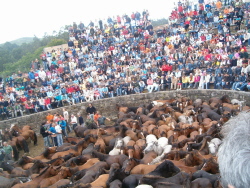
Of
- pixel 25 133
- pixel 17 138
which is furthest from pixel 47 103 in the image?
pixel 17 138

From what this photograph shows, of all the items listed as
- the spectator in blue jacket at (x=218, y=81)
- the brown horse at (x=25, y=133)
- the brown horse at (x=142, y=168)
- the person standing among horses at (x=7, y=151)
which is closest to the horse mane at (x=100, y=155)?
the brown horse at (x=142, y=168)

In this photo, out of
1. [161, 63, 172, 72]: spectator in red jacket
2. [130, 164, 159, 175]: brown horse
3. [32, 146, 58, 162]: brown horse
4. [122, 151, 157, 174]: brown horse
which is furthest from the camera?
[161, 63, 172, 72]: spectator in red jacket

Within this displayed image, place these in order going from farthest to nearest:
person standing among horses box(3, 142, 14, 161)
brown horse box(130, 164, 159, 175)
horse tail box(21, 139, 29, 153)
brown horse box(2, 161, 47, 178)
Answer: horse tail box(21, 139, 29, 153) < person standing among horses box(3, 142, 14, 161) < brown horse box(2, 161, 47, 178) < brown horse box(130, 164, 159, 175)

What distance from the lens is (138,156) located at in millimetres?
9258

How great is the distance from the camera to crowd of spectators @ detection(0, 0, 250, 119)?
17.2m

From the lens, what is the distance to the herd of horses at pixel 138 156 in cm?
667

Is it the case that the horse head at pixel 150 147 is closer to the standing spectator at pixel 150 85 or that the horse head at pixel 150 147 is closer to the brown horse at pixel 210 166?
the brown horse at pixel 210 166

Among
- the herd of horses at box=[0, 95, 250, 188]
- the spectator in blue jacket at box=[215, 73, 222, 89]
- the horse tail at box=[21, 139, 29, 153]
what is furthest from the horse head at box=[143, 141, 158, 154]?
the spectator in blue jacket at box=[215, 73, 222, 89]

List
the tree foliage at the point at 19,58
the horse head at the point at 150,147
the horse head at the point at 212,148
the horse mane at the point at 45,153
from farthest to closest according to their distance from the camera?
the tree foliage at the point at 19,58 < the horse mane at the point at 45,153 < the horse head at the point at 150,147 < the horse head at the point at 212,148

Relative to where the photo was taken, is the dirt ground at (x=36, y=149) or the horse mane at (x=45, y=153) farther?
the dirt ground at (x=36, y=149)

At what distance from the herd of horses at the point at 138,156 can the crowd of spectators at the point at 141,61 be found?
140 inches

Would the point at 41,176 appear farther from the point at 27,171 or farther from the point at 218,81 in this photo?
the point at 218,81

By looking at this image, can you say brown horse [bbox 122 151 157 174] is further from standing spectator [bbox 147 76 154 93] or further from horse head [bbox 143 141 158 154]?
standing spectator [bbox 147 76 154 93]

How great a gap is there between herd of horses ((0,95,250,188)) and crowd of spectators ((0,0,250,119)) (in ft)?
11.7
